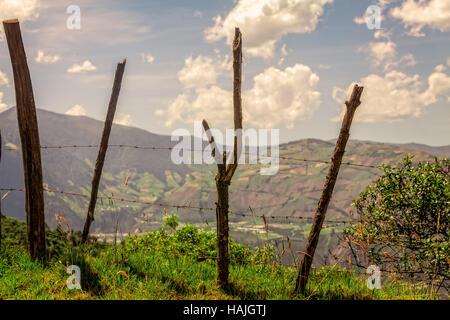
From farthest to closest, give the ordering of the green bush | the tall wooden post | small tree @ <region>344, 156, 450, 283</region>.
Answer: small tree @ <region>344, 156, 450, 283</region>, the green bush, the tall wooden post

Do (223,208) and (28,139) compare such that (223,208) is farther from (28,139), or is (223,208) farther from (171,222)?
(171,222)

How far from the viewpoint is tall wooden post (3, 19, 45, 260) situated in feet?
27.3

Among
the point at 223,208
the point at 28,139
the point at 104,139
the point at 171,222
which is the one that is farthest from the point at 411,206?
the point at 28,139

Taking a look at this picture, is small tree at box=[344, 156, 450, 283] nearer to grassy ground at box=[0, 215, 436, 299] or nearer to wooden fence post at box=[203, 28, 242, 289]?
grassy ground at box=[0, 215, 436, 299]

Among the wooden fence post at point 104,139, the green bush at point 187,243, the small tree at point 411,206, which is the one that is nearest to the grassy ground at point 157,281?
the wooden fence post at point 104,139

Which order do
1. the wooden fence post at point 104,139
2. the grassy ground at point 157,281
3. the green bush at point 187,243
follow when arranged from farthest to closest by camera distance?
the green bush at point 187,243, the wooden fence post at point 104,139, the grassy ground at point 157,281

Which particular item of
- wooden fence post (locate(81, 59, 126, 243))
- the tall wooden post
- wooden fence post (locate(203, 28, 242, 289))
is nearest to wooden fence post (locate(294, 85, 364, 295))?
wooden fence post (locate(203, 28, 242, 289))

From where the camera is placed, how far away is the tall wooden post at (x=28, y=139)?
27.3 feet

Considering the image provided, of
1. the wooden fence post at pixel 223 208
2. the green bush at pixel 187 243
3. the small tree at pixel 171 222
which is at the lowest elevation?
the green bush at pixel 187 243

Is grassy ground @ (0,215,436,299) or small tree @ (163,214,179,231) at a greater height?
small tree @ (163,214,179,231)

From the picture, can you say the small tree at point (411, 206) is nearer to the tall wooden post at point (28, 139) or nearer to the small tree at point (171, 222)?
the small tree at point (171, 222)

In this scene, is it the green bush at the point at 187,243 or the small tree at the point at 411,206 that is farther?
the small tree at the point at 411,206

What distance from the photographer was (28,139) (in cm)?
837
